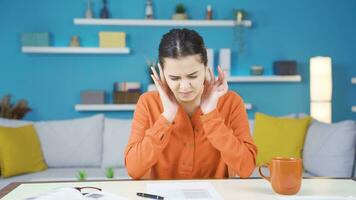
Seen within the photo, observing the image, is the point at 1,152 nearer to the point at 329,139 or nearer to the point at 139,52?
the point at 139,52

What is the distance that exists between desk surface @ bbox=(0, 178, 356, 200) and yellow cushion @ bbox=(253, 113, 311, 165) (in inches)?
78.1

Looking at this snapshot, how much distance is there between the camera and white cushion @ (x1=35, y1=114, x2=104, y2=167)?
3480 mm

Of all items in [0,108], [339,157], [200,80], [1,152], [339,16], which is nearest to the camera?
[200,80]

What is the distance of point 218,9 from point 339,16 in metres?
1.29

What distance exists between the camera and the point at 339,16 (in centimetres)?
448

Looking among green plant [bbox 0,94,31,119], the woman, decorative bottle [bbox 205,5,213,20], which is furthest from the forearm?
decorative bottle [bbox 205,5,213,20]

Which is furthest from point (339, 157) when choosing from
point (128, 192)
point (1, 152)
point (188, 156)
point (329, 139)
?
point (1, 152)

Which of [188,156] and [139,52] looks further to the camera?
[139,52]

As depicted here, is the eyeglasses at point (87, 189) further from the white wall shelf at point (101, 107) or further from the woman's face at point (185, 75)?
the white wall shelf at point (101, 107)

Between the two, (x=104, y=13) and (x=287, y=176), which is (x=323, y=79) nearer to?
(x=104, y=13)

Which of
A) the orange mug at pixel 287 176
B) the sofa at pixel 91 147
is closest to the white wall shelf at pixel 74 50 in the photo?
the sofa at pixel 91 147

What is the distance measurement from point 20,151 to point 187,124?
6.66 feet

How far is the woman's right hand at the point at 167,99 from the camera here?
1.52 metres

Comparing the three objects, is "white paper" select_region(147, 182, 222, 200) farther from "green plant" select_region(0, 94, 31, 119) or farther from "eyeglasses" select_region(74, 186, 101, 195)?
"green plant" select_region(0, 94, 31, 119)
